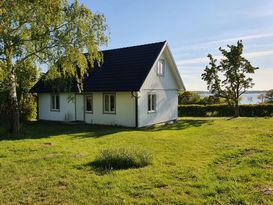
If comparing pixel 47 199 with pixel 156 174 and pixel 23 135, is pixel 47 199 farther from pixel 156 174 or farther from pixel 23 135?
pixel 23 135

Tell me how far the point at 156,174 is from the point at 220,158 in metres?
2.82

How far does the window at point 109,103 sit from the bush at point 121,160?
10124 mm

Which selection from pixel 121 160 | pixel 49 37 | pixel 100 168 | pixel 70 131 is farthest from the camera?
pixel 70 131

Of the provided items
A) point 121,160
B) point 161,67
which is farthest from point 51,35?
point 161,67

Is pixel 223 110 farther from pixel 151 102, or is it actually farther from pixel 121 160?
pixel 121 160

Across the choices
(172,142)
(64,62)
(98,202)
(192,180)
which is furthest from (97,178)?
(64,62)

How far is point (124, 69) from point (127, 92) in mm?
2033

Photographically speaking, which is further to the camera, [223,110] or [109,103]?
[223,110]

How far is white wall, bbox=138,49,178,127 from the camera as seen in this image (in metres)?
17.8

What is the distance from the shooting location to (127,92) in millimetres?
17516

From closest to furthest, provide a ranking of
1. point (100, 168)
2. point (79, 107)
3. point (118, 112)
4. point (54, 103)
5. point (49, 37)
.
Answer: point (100, 168)
point (49, 37)
point (118, 112)
point (79, 107)
point (54, 103)

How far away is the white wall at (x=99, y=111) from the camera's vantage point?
1761cm

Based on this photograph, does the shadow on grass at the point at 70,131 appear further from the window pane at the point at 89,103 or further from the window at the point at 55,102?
the window at the point at 55,102

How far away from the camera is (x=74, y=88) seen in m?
19.6
